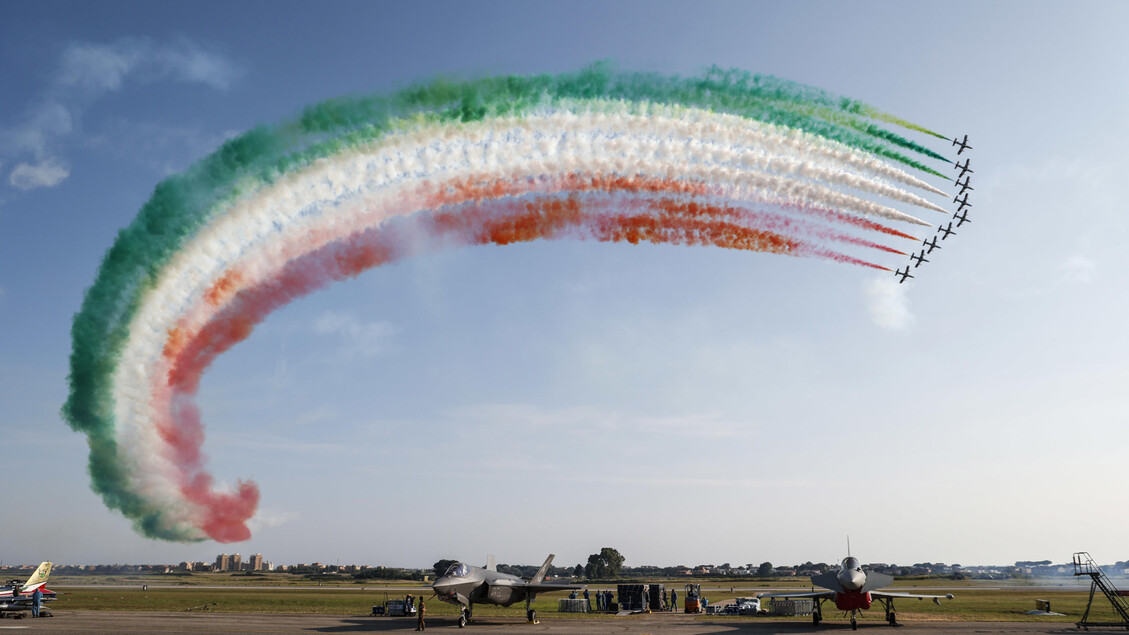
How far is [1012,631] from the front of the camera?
3547 centimetres

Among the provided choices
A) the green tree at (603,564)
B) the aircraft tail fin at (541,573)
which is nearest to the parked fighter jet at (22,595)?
the aircraft tail fin at (541,573)

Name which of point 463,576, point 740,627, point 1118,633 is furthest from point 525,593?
point 1118,633

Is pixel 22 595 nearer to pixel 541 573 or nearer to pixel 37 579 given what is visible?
pixel 37 579

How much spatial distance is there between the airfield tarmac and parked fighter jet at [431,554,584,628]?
4.34ft

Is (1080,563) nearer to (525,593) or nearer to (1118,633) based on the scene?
(1118,633)

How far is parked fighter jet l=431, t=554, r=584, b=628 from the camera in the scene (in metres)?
39.5

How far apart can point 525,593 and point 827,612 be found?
83.4 ft

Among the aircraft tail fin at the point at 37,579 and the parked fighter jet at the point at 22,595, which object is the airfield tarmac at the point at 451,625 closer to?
the parked fighter jet at the point at 22,595

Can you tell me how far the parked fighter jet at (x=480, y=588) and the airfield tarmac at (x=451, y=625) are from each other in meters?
1.32

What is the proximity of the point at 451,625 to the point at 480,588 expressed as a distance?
8.93 ft

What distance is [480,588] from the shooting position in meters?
41.5

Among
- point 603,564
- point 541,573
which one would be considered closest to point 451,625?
point 541,573

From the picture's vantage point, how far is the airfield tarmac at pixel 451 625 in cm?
3503

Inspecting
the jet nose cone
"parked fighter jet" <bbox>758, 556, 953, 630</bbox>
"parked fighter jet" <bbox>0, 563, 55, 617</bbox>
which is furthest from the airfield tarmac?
"parked fighter jet" <bbox>0, 563, 55, 617</bbox>
